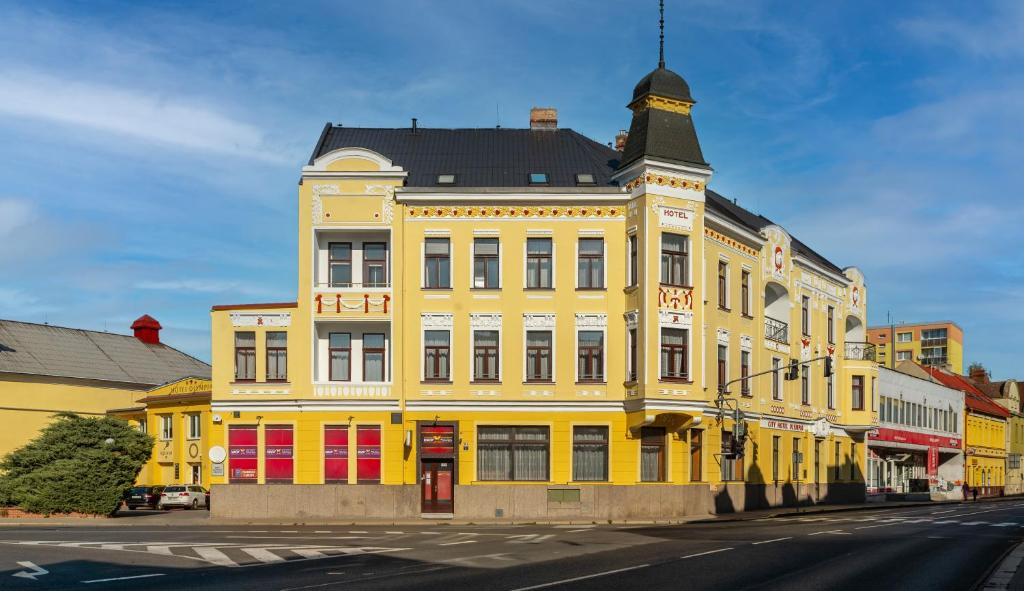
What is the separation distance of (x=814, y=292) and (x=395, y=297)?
24.3m

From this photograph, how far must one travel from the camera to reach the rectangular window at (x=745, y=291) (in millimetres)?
49406

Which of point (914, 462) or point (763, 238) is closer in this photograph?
point (763, 238)

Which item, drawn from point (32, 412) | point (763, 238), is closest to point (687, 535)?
point (763, 238)

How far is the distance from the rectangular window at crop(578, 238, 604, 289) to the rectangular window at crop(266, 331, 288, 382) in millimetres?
12155

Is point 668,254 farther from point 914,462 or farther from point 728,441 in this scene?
point 914,462

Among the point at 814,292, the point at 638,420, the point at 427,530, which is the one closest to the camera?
the point at 427,530

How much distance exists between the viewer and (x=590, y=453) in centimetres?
4319

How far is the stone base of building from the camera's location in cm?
4216

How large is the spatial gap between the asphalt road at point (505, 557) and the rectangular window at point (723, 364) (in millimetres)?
10629

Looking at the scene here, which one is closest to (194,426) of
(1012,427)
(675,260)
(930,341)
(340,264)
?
(340,264)

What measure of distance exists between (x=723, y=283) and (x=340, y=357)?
1659 centimetres

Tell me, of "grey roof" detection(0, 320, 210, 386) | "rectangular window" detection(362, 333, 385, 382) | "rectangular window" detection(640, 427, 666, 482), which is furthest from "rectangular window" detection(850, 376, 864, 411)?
"grey roof" detection(0, 320, 210, 386)

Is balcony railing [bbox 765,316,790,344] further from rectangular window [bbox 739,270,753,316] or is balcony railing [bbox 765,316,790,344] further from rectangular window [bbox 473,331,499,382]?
rectangular window [bbox 473,331,499,382]

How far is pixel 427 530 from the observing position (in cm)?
3488
